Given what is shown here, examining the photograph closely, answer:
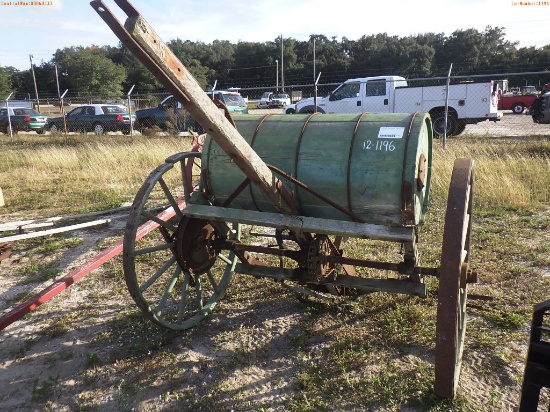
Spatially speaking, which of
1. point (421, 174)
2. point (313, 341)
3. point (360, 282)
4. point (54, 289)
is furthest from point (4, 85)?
point (421, 174)

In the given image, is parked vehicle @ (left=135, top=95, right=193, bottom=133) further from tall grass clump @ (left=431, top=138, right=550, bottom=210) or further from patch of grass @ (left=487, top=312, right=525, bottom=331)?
patch of grass @ (left=487, top=312, right=525, bottom=331)

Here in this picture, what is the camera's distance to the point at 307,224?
251cm

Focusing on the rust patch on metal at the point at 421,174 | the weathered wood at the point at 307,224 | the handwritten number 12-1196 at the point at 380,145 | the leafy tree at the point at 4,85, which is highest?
the leafy tree at the point at 4,85

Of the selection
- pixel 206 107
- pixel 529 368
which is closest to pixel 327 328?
pixel 529 368

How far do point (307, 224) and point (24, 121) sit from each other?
20.9 meters

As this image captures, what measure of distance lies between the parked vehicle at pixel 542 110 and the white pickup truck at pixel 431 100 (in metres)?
2.23

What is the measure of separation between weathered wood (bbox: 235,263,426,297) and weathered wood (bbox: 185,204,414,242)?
1.19 ft

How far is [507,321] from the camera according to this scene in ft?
10.2

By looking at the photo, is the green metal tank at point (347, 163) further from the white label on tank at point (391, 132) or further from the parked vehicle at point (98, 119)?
the parked vehicle at point (98, 119)

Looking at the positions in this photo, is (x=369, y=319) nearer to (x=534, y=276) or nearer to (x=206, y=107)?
(x=534, y=276)

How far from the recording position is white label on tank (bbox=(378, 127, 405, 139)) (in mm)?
2447

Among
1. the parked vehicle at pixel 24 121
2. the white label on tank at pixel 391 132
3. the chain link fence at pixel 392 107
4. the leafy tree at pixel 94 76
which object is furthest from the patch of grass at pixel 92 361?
the leafy tree at pixel 94 76

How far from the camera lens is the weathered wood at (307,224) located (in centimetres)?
239

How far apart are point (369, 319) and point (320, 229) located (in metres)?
1.13
